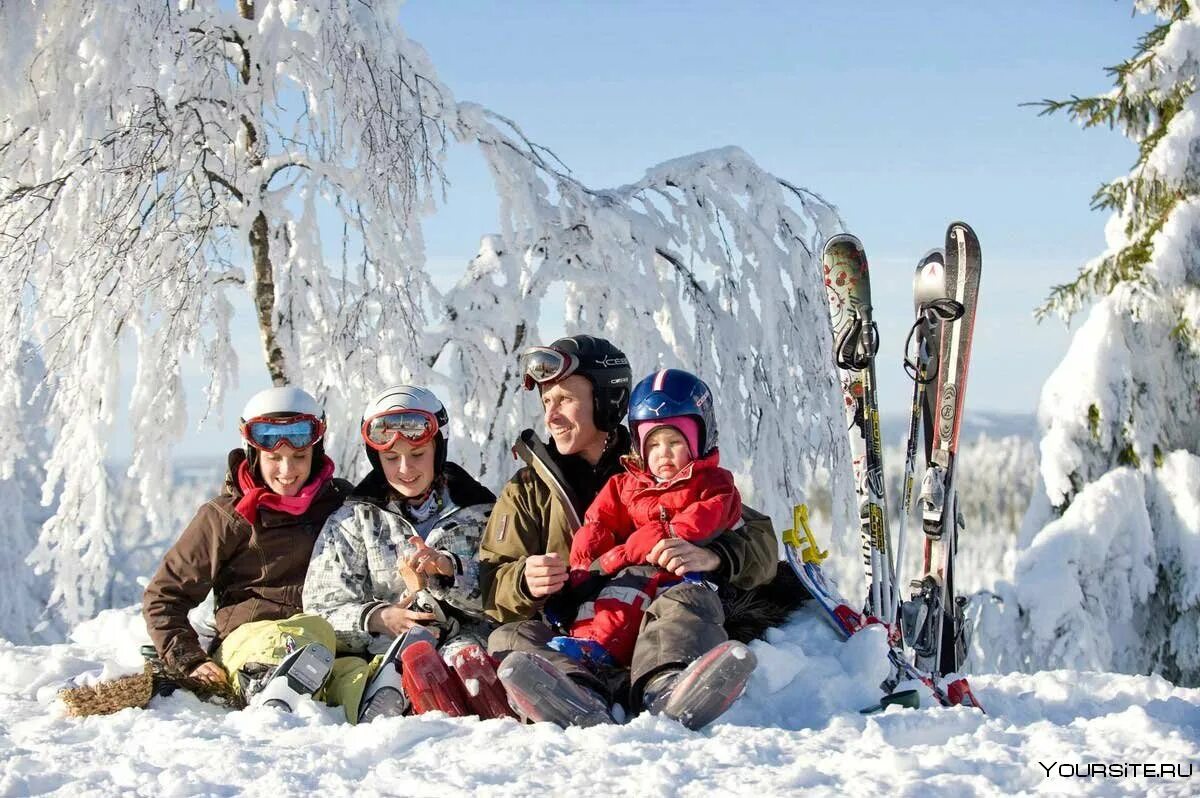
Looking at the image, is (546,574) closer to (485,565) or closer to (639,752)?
(485,565)

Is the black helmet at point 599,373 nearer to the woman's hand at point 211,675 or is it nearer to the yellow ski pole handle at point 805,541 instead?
the yellow ski pole handle at point 805,541

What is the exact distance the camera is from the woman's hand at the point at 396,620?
3.96 meters

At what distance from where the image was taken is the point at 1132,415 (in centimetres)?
810

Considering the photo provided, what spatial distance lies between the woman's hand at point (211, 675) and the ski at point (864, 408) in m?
3.00

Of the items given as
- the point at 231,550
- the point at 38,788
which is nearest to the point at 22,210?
the point at 231,550

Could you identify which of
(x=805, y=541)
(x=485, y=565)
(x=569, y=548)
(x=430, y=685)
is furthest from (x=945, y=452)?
(x=430, y=685)

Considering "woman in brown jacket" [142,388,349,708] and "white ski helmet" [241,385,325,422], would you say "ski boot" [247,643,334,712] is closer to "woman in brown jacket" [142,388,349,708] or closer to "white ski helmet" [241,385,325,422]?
"woman in brown jacket" [142,388,349,708]

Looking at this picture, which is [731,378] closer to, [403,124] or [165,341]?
[403,124]

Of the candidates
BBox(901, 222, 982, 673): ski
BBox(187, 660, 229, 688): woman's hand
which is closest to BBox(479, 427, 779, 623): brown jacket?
BBox(187, 660, 229, 688): woman's hand

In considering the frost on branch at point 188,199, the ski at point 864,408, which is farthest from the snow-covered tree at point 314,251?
the ski at point 864,408

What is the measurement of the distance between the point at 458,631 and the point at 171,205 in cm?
337

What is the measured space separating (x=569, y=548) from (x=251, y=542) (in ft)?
4.26

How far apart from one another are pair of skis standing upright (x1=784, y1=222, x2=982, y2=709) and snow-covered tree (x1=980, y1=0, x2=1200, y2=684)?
264 centimetres

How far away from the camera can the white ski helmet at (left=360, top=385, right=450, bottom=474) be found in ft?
13.8
